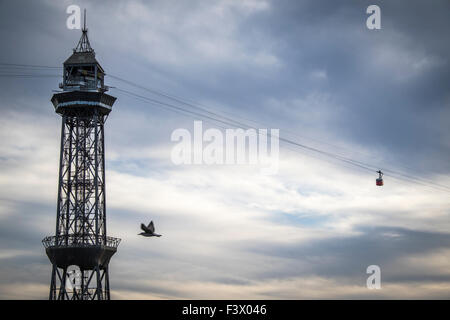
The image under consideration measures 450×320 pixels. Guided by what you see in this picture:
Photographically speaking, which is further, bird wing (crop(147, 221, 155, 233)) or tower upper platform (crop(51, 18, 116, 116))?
tower upper platform (crop(51, 18, 116, 116))

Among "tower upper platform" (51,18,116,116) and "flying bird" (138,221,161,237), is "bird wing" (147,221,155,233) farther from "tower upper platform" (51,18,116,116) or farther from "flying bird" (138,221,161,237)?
"tower upper platform" (51,18,116,116)

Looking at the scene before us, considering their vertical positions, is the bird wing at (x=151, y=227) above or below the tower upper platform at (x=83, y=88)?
below

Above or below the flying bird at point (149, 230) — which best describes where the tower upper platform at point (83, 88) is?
above

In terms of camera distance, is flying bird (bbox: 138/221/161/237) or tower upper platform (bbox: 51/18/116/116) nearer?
flying bird (bbox: 138/221/161/237)

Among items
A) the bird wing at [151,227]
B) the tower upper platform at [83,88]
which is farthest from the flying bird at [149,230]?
the tower upper platform at [83,88]

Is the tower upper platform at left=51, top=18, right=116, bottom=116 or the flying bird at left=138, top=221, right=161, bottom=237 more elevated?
the tower upper platform at left=51, top=18, right=116, bottom=116

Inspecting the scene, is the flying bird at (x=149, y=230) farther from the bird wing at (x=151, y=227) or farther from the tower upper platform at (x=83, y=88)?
the tower upper platform at (x=83, y=88)

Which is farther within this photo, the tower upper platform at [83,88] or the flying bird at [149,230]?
the tower upper platform at [83,88]

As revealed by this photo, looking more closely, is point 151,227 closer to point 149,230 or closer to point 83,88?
point 149,230

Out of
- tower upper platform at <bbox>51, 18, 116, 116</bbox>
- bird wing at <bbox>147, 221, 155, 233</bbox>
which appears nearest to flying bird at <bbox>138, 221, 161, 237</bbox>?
bird wing at <bbox>147, 221, 155, 233</bbox>

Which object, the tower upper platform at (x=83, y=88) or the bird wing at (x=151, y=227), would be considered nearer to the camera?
the bird wing at (x=151, y=227)

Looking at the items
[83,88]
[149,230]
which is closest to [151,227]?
[149,230]
